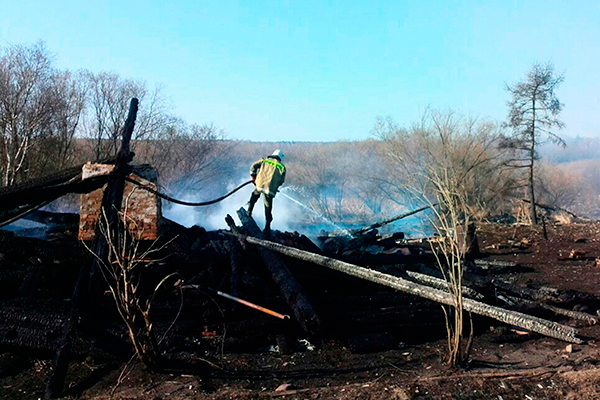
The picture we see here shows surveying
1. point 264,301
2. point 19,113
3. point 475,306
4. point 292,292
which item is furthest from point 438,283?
point 19,113

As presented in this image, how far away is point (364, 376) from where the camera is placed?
180 inches

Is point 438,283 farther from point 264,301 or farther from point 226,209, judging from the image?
point 226,209

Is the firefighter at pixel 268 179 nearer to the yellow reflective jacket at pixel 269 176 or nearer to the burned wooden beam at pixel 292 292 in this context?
the yellow reflective jacket at pixel 269 176

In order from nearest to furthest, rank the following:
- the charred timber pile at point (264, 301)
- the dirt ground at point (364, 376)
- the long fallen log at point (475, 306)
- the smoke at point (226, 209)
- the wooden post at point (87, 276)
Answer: the dirt ground at point (364, 376) < the wooden post at point (87, 276) < the long fallen log at point (475, 306) < the charred timber pile at point (264, 301) < the smoke at point (226, 209)

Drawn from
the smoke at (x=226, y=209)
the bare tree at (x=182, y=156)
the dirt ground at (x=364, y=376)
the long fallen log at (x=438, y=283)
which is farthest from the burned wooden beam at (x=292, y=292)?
the bare tree at (x=182, y=156)

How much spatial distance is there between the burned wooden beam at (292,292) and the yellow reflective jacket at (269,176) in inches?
123

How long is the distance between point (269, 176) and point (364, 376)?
22.1 ft

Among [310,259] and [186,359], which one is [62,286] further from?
[310,259]

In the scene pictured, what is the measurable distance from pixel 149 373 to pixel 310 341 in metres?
1.87

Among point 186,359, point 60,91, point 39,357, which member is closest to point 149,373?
point 186,359

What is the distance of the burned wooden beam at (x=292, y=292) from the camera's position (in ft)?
18.0

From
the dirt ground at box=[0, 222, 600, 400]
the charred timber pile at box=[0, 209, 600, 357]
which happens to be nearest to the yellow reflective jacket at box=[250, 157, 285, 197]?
the charred timber pile at box=[0, 209, 600, 357]

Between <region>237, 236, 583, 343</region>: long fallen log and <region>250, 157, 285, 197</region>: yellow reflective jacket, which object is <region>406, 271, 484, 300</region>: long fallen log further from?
<region>250, 157, 285, 197</region>: yellow reflective jacket

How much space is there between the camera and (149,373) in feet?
15.3
